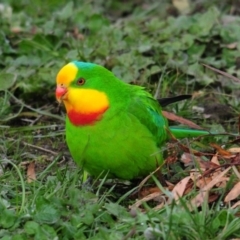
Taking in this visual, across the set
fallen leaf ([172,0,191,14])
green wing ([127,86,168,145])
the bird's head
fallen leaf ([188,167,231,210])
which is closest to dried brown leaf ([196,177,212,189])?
fallen leaf ([188,167,231,210])

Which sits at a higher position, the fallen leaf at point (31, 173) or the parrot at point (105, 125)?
the parrot at point (105, 125)

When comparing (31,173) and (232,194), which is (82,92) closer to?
(31,173)


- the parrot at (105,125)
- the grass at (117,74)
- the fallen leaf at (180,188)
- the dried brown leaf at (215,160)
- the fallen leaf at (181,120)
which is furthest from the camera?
the fallen leaf at (181,120)

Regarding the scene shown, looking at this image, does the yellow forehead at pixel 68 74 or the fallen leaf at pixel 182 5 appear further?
the fallen leaf at pixel 182 5

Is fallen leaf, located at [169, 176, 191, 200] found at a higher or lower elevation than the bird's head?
lower

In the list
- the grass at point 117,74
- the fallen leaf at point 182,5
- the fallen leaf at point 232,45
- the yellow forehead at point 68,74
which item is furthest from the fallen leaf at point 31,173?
the fallen leaf at point 182,5

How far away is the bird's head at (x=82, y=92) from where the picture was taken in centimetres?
404

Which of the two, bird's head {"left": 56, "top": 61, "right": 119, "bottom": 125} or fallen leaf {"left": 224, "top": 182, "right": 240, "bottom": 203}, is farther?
bird's head {"left": 56, "top": 61, "right": 119, "bottom": 125}

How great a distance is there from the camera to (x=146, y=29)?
6371mm

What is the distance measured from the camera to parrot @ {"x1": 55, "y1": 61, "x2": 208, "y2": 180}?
158 inches

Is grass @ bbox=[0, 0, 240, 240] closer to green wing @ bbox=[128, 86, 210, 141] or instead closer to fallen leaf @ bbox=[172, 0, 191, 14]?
fallen leaf @ bbox=[172, 0, 191, 14]

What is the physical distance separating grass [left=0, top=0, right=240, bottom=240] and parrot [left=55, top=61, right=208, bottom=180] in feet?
0.39

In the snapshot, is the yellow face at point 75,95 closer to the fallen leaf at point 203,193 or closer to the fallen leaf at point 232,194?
the fallen leaf at point 203,193

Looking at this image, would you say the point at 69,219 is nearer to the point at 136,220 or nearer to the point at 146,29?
the point at 136,220
